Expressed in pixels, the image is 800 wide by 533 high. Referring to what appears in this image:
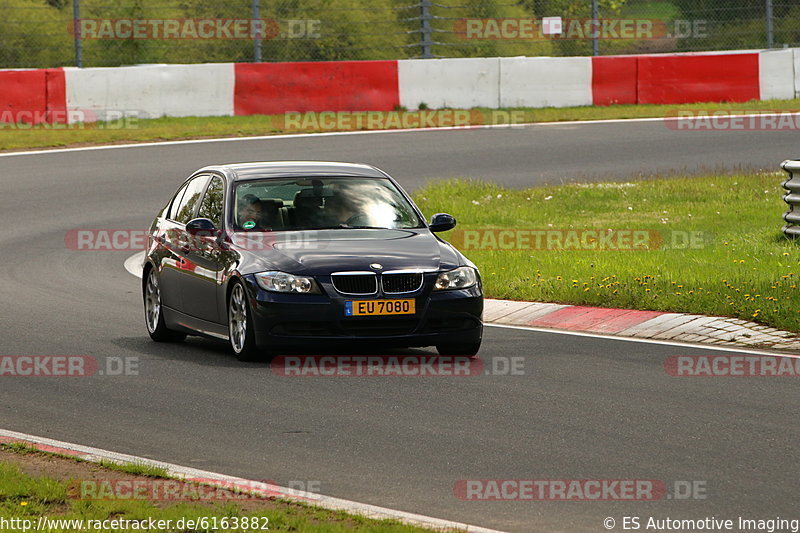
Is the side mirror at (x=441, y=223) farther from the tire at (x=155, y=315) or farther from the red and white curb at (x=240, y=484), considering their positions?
the red and white curb at (x=240, y=484)

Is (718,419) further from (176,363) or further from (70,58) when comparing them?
(70,58)

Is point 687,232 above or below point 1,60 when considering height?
below

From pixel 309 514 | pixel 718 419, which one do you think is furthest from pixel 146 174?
pixel 309 514

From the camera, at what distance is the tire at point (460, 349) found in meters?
11.1

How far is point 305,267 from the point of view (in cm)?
1062

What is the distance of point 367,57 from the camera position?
34156 millimetres

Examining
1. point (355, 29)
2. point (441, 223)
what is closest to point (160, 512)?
point (441, 223)

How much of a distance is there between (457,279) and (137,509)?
15.7 ft

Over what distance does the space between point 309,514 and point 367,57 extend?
28.3 meters

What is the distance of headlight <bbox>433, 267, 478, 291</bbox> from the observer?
1078 cm

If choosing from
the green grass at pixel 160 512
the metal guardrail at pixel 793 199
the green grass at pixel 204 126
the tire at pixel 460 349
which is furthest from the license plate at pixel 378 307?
the green grass at pixel 204 126

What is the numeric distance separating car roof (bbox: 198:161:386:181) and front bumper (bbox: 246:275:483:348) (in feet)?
4.85

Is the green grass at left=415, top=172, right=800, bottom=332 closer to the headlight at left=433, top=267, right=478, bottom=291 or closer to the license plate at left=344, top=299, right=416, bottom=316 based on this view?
the headlight at left=433, top=267, right=478, bottom=291

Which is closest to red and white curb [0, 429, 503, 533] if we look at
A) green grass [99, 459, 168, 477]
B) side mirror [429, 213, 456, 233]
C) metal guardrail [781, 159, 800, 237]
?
green grass [99, 459, 168, 477]
